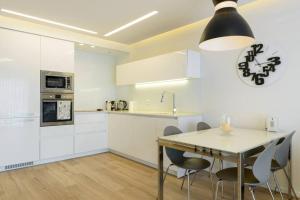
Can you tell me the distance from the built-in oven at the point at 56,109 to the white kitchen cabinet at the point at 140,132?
0.91 m

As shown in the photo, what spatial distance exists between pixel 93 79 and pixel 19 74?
1751 mm

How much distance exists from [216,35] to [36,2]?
7.99 feet

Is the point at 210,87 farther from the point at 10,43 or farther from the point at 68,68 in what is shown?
the point at 10,43

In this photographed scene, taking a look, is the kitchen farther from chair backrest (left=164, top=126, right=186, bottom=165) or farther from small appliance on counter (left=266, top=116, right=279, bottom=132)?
chair backrest (left=164, top=126, right=186, bottom=165)

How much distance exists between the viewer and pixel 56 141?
402cm

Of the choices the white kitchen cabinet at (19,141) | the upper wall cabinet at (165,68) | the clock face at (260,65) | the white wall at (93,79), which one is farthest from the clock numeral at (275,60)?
the white kitchen cabinet at (19,141)

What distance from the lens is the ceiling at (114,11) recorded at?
290 cm

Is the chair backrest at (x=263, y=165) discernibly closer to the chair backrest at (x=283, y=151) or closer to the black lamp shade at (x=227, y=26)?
the chair backrest at (x=283, y=151)

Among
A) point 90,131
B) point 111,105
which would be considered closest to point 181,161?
point 90,131

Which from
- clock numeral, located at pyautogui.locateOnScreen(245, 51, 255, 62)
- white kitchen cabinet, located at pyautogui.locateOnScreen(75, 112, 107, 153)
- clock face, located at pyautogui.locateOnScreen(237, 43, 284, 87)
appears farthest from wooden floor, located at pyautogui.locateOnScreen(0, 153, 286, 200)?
clock numeral, located at pyautogui.locateOnScreen(245, 51, 255, 62)

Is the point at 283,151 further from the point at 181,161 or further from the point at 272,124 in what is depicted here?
the point at 181,161

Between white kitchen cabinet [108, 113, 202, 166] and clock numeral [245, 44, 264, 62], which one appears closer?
clock numeral [245, 44, 264, 62]

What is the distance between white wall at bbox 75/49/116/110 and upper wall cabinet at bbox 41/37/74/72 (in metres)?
0.66

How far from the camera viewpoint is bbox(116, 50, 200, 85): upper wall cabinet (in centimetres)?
349
